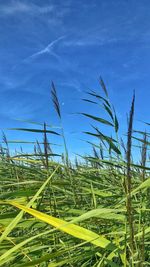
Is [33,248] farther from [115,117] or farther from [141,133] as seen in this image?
[141,133]

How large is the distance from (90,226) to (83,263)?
0.25m

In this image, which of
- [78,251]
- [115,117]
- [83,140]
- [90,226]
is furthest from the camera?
[83,140]

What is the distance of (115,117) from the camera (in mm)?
2514

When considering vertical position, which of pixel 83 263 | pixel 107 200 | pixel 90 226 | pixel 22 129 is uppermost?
pixel 22 129

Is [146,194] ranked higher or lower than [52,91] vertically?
lower

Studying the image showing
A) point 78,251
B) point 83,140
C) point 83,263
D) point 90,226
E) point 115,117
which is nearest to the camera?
point 78,251

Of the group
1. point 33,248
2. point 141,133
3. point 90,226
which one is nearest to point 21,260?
point 33,248

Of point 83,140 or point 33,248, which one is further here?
point 83,140

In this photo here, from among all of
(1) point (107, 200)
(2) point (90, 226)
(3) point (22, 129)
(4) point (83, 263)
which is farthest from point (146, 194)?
(3) point (22, 129)

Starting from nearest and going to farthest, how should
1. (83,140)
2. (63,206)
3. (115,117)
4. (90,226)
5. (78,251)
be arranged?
(78,251) → (90,226) → (115,117) → (63,206) → (83,140)

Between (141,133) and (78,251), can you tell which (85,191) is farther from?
(78,251)

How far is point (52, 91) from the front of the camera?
2.15 m

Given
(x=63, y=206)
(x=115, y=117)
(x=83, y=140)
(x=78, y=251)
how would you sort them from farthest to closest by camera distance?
(x=83, y=140)
(x=63, y=206)
(x=115, y=117)
(x=78, y=251)

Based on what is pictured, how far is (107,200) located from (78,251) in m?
0.92
